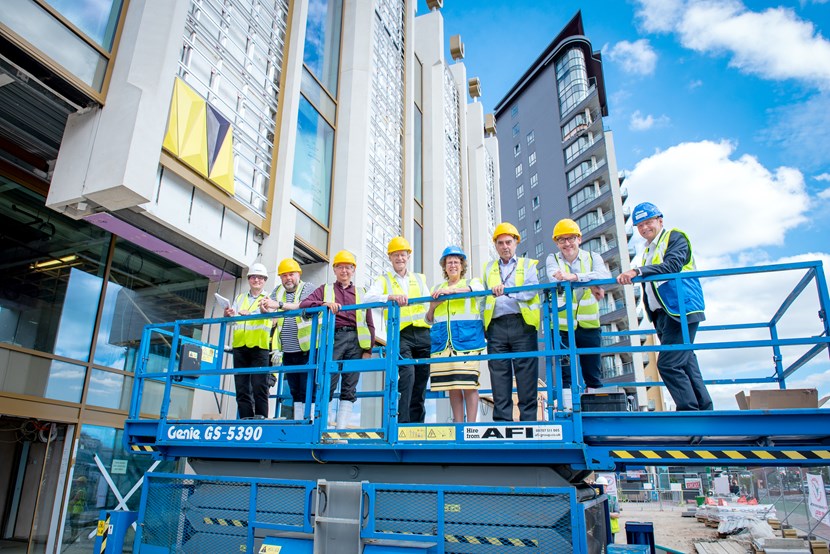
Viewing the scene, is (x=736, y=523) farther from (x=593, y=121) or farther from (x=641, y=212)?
(x=593, y=121)

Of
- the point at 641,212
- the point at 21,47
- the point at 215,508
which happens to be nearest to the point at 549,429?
the point at 641,212

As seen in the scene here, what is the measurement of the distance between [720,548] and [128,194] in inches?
629

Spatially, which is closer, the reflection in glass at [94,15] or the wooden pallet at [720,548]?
the reflection in glass at [94,15]

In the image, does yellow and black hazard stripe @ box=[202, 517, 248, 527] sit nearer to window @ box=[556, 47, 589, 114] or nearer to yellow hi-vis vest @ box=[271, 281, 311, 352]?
yellow hi-vis vest @ box=[271, 281, 311, 352]

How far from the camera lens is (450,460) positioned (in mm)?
5004

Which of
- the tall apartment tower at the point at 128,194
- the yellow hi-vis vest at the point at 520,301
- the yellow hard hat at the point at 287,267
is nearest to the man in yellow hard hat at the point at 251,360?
the yellow hard hat at the point at 287,267

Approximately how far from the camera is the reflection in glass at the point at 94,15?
7.56 m

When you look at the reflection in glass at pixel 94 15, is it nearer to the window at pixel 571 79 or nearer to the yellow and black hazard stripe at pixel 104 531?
the yellow and black hazard stripe at pixel 104 531

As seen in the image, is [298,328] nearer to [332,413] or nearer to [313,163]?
[332,413]

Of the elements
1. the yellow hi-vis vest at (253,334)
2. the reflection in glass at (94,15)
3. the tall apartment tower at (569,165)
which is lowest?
the yellow hi-vis vest at (253,334)

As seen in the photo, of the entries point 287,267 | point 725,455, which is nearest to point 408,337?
point 287,267

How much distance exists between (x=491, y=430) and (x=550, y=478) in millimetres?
651

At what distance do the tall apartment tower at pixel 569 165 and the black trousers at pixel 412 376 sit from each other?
45.7 meters

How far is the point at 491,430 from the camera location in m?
4.88
